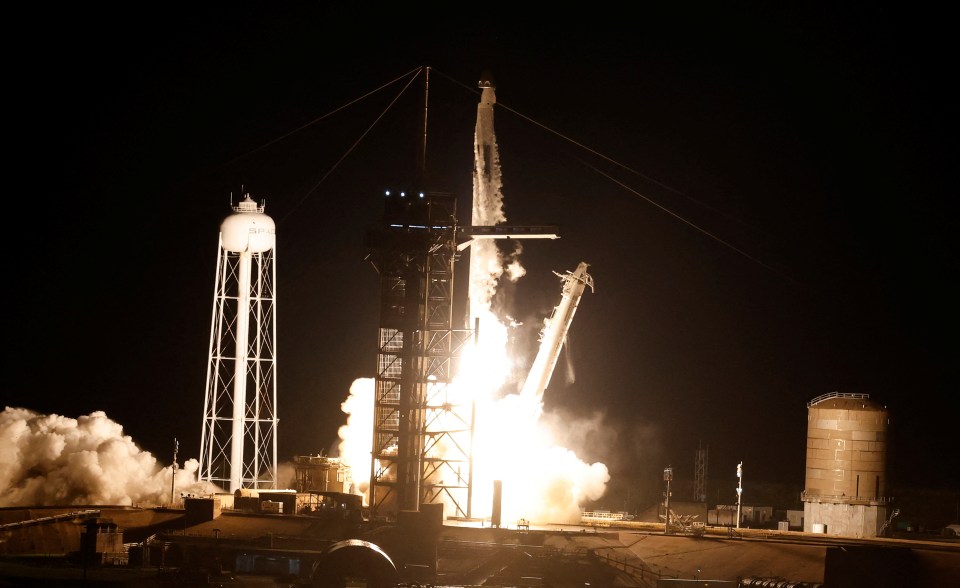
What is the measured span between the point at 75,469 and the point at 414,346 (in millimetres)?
16447

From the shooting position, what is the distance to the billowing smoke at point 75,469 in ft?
189

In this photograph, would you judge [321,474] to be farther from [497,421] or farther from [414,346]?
[414,346]

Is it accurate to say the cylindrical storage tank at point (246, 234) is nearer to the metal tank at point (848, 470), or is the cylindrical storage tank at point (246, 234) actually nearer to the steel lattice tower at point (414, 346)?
the steel lattice tower at point (414, 346)

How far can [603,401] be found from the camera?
86688 mm

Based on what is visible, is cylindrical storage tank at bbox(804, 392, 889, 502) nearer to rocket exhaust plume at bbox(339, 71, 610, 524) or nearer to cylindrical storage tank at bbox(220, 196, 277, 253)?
rocket exhaust plume at bbox(339, 71, 610, 524)

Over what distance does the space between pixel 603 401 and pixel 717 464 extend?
965cm

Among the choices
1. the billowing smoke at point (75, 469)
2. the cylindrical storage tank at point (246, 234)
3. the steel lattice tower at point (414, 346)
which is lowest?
the billowing smoke at point (75, 469)

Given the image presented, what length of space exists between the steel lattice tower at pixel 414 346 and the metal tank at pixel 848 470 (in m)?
17.0

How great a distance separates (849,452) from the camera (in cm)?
6112

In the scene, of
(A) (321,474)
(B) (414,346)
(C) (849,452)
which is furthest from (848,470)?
(A) (321,474)

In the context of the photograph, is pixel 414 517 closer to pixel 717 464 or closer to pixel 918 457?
pixel 717 464

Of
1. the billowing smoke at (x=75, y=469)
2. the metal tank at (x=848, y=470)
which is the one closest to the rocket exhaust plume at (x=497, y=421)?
the billowing smoke at (x=75, y=469)

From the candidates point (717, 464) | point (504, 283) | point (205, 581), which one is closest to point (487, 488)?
point (504, 283)

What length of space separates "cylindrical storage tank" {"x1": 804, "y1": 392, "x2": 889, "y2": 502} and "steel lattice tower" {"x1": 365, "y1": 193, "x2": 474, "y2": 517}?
17.1 metres
